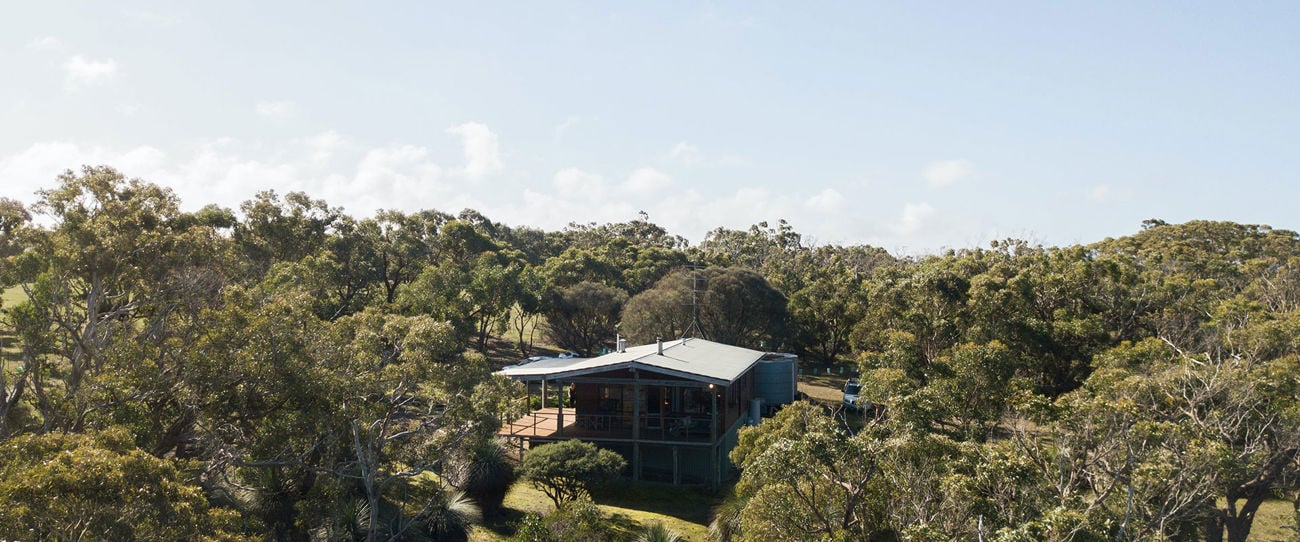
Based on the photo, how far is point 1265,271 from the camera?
40.2 metres

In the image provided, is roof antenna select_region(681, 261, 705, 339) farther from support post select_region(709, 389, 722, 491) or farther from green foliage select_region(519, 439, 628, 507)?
green foliage select_region(519, 439, 628, 507)

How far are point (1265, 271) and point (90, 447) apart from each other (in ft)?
163

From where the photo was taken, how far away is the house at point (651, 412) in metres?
23.3

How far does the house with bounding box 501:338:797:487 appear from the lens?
2327cm

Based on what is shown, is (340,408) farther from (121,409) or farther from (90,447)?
(90,447)

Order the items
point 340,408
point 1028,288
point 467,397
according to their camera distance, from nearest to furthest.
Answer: point 340,408, point 467,397, point 1028,288

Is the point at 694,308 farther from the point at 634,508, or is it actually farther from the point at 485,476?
the point at 485,476

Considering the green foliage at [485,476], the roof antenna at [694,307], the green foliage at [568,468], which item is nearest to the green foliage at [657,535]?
the green foliage at [568,468]

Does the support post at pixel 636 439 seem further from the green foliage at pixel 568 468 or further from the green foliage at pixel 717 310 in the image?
the green foliage at pixel 717 310

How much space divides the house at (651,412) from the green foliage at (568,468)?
3.17 metres

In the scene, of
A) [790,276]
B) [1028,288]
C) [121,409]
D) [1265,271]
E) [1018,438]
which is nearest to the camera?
[1018,438]

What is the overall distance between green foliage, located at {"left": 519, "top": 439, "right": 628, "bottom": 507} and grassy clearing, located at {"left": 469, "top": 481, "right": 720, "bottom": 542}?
3.28ft

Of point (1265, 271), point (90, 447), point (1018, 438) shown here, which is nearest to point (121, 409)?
point (90, 447)

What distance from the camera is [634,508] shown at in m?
21.7
